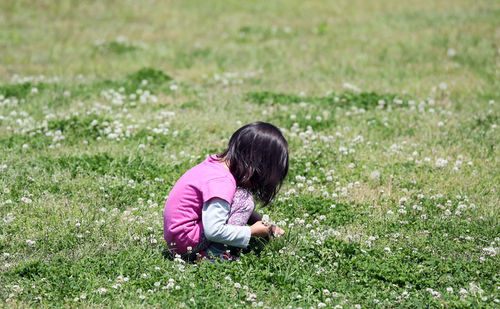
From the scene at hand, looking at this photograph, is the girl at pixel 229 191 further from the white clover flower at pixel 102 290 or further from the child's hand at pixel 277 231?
the white clover flower at pixel 102 290

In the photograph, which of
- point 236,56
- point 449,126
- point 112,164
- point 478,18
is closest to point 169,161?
point 112,164

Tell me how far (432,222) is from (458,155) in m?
2.20

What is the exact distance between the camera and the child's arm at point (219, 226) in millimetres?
4996

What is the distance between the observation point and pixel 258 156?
5.18 meters

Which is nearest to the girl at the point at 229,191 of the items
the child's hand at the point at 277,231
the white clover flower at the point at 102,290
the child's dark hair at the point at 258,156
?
the child's dark hair at the point at 258,156

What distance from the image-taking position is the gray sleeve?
5.00 meters

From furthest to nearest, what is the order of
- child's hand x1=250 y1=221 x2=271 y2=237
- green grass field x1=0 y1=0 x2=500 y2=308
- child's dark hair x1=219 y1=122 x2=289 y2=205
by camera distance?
child's hand x1=250 y1=221 x2=271 y2=237 → child's dark hair x1=219 y1=122 x2=289 y2=205 → green grass field x1=0 y1=0 x2=500 y2=308

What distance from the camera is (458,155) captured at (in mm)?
7973

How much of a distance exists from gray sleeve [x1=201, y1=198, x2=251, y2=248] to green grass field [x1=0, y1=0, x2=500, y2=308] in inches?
11.2

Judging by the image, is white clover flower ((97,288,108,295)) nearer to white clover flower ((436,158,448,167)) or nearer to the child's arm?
the child's arm

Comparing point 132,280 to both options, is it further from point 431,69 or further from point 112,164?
point 431,69

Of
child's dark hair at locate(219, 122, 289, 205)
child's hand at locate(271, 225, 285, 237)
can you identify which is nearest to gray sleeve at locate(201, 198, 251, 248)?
child's dark hair at locate(219, 122, 289, 205)

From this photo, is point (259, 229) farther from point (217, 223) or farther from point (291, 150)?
point (291, 150)

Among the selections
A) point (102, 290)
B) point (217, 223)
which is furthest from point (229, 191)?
point (102, 290)
